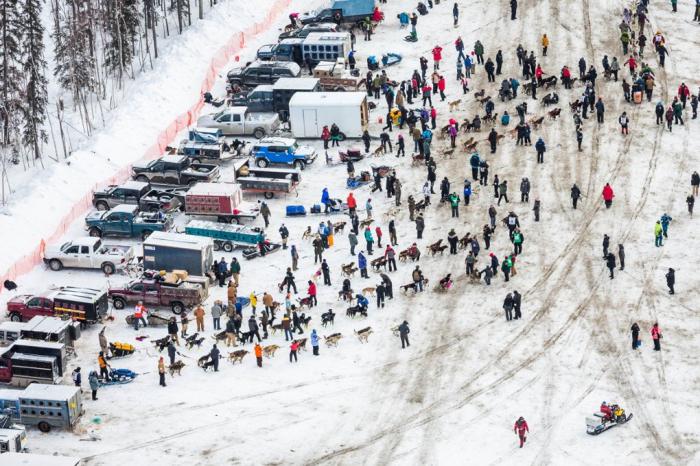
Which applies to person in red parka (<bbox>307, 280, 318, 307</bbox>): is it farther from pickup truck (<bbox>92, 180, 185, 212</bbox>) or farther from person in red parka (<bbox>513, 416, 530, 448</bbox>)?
person in red parka (<bbox>513, 416, 530, 448</bbox>)

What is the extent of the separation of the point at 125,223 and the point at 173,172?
4869 millimetres

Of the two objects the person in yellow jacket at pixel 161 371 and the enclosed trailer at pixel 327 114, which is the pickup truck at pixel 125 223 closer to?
the enclosed trailer at pixel 327 114

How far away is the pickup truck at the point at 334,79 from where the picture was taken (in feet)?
222

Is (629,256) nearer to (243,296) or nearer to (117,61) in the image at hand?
(243,296)

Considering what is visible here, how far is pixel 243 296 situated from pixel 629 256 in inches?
590

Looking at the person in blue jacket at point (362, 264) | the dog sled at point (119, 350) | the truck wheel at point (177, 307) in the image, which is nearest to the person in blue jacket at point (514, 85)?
the person in blue jacket at point (362, 264)

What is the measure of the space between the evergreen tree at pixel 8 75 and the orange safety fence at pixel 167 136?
30.7ft

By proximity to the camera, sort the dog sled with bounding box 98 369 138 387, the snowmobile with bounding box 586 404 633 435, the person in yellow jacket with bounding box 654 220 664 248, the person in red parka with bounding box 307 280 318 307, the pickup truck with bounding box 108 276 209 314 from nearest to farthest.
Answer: the snowmobile with bounding box 586 404 633 435 < the dog sled with bounding box 98 369 138 387 < the person in red parka with bounding box 307 280 318 307 < the pickup truck with bounding box 108 276 209 314 < the person in yellow jacket with bounding box 654 220 664 248

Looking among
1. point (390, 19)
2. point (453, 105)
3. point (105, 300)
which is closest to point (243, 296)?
point (105, 300)

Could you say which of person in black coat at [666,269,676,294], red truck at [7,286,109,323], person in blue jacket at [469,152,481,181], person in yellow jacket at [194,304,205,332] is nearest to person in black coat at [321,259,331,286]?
person in yellow jacket at [194,304,205,332]

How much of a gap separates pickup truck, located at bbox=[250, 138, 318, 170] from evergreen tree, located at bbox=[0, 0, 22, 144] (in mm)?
14846

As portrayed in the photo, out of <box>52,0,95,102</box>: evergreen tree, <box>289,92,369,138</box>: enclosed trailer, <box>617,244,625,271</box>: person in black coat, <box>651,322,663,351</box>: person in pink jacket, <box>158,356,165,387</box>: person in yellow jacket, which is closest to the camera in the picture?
<box>158,356,165,387</box>: person in yellow jacket

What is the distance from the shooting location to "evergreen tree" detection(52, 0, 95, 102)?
234 ft

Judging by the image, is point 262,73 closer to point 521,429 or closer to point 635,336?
point 635,336
